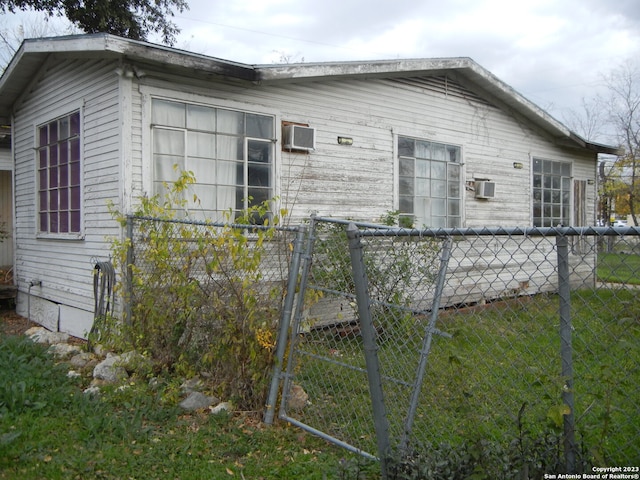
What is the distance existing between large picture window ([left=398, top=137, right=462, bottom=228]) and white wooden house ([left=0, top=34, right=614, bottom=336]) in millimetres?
28

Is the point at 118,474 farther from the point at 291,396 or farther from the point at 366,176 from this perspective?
the point at 366,176

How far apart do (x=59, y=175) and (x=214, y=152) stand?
105 inches

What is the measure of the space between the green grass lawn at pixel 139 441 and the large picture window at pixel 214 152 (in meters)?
2.87

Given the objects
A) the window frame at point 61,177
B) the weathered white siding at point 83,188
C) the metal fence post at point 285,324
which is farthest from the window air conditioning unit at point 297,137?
the metal fence post at point 285,324

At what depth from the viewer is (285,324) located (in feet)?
13.5

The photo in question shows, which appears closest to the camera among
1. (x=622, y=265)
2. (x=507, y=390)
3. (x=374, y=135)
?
(x=622, y=265)

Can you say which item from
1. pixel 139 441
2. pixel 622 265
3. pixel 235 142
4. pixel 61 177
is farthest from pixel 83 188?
pixel 622 265

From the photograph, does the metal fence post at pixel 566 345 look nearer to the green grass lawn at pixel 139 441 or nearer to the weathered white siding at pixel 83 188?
the green grass lawn at pixel 139 441

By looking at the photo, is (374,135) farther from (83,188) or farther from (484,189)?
(83,188)

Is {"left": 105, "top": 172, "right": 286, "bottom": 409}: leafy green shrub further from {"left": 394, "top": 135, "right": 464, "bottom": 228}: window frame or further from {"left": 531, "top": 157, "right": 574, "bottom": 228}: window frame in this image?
{"left": 531, "top": 157, "right": 574, "bottom": 228}: window frame

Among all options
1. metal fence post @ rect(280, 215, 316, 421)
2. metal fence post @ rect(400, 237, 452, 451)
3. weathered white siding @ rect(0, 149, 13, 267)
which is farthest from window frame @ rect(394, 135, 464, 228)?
weathered white siding @ rect(0, 149, 13, 267)

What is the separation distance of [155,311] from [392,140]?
536cm

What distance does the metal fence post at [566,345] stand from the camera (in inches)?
95.0

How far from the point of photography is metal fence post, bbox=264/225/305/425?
13.4 feet
